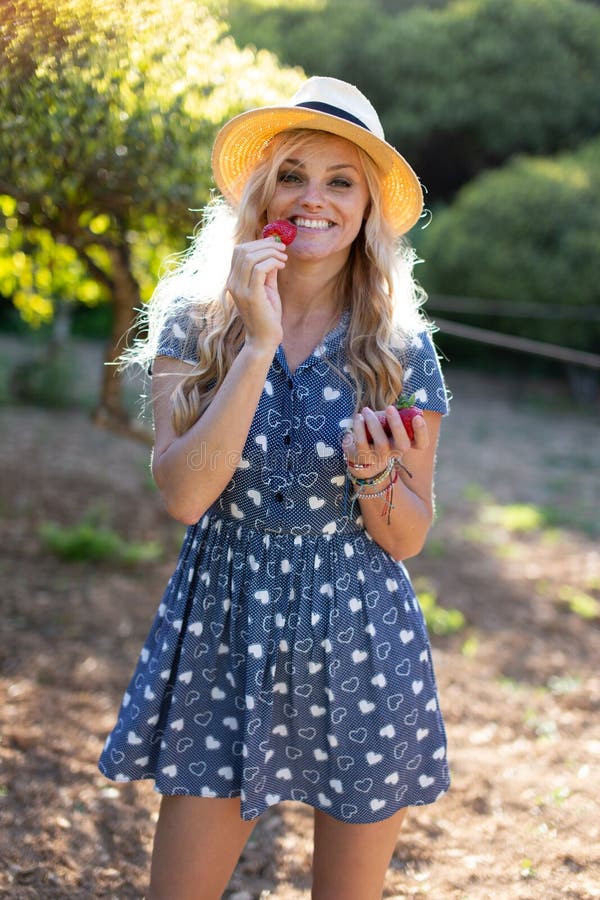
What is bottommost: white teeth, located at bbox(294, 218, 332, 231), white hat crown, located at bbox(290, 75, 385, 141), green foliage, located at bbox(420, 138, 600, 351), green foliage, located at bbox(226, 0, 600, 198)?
white teeth, located at bbox(294, 218, 332, 231)

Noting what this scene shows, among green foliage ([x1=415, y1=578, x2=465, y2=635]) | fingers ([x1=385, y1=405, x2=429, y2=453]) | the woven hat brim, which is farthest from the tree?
green foliage ([x1=415, y1=578, x2=465, y2=635])

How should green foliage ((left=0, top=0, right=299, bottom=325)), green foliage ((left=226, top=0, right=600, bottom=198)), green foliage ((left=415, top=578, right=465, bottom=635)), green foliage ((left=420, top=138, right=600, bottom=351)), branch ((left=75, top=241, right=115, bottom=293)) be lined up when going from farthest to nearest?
green foliage ((left=226, top=0, right=600, bottom=198)) → green foliage ((left=420, top=138, right=600, bottom=351)) → green foliage ((left=415, top=578, right=465, bottom=635)) → branch ((left=75, top=241, right=115, bottom=293)) → green foliage ((left=0, top=0, right=299, bottom=325))

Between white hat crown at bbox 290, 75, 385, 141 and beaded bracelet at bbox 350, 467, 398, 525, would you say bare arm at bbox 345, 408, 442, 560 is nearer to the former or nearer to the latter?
beaded bracelet at bbox 350, 467, 398, 525

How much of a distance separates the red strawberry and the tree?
0.72m

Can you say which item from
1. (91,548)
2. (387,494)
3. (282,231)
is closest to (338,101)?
(282,231)

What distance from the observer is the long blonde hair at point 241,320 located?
6.50 feet

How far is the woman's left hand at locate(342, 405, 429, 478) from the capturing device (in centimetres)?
176

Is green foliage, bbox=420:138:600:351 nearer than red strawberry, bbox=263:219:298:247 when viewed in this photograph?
No

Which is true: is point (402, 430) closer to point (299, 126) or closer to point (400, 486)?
point (400, 486)

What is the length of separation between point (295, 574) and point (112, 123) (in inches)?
77.4

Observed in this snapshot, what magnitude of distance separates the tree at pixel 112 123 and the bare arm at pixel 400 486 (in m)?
1.18

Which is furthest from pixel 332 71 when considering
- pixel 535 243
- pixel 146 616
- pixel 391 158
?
pixel 391 158

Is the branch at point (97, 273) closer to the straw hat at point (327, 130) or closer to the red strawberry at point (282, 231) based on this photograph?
the straw hat at point (327, 130)

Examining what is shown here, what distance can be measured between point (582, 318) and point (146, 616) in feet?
27.3
